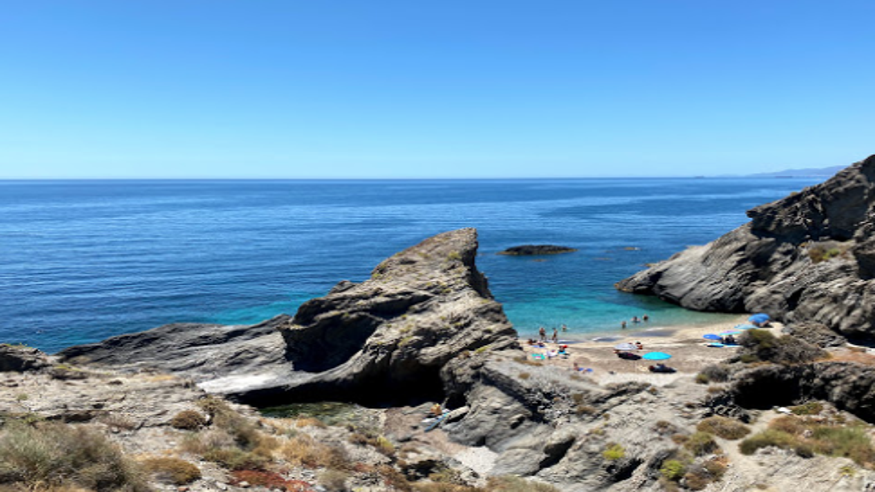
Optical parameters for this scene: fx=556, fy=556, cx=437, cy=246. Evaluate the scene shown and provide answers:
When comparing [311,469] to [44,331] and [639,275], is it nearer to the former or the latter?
[44,331]

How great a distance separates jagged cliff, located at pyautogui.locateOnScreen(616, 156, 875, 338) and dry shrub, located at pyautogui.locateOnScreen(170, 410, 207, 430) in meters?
39.6

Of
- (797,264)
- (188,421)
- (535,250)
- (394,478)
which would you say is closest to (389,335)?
(188,421)

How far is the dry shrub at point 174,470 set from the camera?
52.1 ft

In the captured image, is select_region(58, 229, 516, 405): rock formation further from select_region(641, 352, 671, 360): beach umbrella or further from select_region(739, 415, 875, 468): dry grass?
select_region(739, 415, 875, 468): dry grass

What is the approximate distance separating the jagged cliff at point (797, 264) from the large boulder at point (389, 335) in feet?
80.8

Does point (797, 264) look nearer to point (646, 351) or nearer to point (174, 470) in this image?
point (646, 351)

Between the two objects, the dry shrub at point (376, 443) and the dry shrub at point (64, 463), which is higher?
the dry shrub at point (64, 463)

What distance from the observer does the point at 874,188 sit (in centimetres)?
4869

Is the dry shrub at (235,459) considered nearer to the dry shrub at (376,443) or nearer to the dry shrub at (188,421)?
the dry shrub at (188,421)

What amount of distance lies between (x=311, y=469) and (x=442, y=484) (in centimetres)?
490

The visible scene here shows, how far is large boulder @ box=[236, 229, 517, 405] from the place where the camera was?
34875mm

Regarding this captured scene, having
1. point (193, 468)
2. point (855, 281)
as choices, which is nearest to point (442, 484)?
point (193, 468)

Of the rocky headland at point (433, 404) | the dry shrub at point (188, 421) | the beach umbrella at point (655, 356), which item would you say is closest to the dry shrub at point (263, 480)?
the rocky headland at point (433, 404)

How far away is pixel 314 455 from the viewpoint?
20000 millimetres
